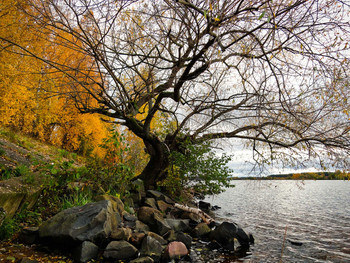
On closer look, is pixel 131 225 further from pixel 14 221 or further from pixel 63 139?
pixel 63 139

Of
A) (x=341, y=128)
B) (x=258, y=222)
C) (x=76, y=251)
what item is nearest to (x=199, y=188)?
(x=258, y=222)

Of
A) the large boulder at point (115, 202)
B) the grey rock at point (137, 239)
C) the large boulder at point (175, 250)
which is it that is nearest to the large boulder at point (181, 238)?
the large boulder at point (175, 250)

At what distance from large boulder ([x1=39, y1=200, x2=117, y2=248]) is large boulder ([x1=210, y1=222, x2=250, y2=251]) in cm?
282

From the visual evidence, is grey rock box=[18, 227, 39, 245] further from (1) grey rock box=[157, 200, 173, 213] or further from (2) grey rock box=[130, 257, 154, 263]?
(1) grey rock box=[157, 200, 173, 213]

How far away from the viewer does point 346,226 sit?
9.14 metres

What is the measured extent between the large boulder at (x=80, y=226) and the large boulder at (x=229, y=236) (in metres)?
2.82

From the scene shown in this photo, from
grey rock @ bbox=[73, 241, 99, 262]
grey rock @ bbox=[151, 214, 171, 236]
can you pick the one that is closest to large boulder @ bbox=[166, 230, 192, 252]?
grey rock @ bbox=[151, 214, 171, 236]

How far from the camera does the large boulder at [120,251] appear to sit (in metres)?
4.12

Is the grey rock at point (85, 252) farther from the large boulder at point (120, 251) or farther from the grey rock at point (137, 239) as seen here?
the grey rock at point (137, 239)

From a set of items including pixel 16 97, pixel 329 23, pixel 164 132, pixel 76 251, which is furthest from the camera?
pixel 16 97

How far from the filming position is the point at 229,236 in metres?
5.80

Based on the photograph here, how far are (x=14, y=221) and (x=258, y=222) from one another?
8.29 m

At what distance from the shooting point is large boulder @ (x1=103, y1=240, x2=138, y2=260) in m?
4.12

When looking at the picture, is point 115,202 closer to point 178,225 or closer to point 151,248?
point 151,248
